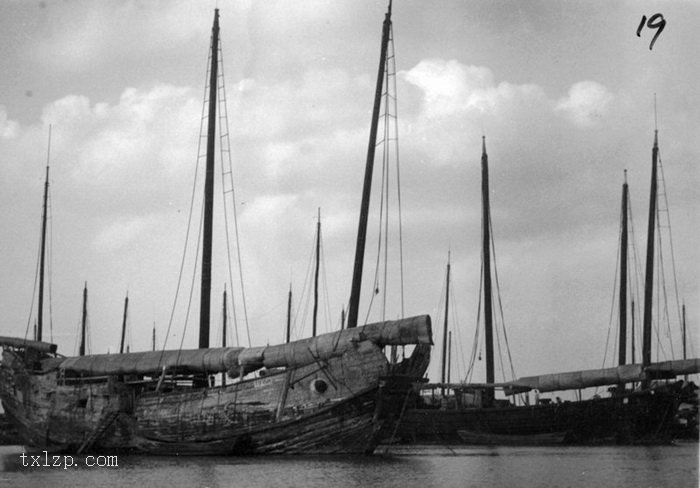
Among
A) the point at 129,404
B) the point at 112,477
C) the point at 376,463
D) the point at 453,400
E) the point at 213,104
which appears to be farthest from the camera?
the point at 453,400

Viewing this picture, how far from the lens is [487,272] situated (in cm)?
4497

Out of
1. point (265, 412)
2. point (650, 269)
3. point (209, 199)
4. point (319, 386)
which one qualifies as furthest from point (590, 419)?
point (209, 199)

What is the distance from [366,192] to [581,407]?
1606cm

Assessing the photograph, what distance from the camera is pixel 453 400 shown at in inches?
1976

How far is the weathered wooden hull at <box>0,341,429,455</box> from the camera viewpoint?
28.3 m

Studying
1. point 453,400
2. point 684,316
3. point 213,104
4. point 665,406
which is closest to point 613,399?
point 665,406

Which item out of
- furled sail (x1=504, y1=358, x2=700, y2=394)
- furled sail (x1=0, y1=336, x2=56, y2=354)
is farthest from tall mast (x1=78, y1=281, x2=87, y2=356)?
furled sail (x1=504, y1=358, x2=700, y2=394)

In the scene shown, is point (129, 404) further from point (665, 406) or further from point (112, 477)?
point (665, 406)

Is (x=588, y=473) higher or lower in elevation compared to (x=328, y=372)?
lower

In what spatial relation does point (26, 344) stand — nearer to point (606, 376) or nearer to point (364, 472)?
point (364, 472)

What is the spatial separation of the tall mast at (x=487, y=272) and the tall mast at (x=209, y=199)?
50.0 feet

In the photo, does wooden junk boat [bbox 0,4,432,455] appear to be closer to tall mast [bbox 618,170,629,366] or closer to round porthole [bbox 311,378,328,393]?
round porthole [bbox 311,378,328,393]

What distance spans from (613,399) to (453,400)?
457 inches

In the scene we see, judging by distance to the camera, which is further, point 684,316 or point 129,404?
A: point 684,316
